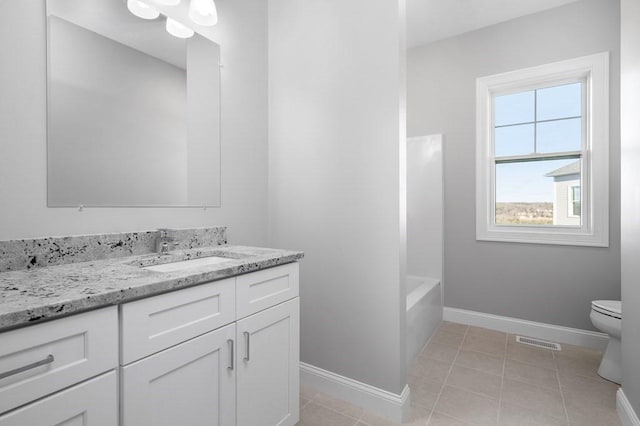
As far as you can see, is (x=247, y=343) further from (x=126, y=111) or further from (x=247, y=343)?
(x=126, y=111)

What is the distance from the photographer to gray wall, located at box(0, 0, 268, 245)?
1165 mm

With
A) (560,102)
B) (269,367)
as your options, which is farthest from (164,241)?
(560,102)

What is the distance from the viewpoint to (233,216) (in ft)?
6.77

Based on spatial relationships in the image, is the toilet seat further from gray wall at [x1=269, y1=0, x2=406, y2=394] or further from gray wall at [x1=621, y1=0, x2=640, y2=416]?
gray wall at [x1=269, y1=0, x2=406, y2=394]

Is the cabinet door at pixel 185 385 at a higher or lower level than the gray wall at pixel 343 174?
lower

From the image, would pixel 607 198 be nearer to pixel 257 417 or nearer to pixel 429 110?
pixel 429 110

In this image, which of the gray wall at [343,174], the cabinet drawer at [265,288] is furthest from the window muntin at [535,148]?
the cabinet drawer at [265,288]

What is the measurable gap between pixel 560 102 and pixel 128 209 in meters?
3.52

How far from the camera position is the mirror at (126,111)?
4.28 ft

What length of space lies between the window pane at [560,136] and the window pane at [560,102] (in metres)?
0.06

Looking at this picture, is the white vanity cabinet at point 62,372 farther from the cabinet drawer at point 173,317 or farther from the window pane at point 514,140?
the window pane at point 514,140

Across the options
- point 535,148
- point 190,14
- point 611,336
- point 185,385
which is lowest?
point 611,336

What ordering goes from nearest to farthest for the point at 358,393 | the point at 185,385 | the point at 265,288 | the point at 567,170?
the point at 185,385
the point at 265,288
the point at 358,393
the point at 567,170

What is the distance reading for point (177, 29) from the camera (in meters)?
1.71
